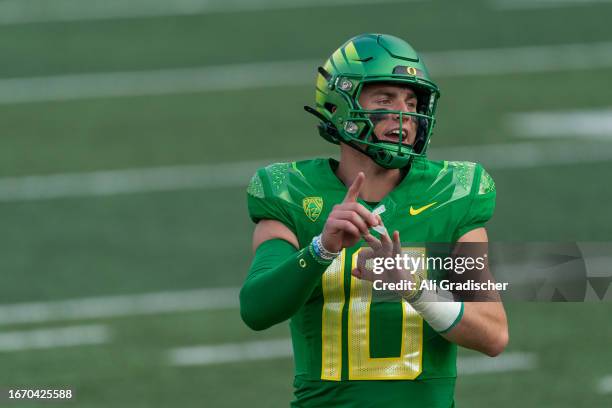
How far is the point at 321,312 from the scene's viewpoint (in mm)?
5324

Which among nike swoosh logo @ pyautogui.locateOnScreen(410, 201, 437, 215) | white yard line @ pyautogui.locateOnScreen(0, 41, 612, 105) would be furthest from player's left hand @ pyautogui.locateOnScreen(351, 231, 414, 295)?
white yard line @ pyautogui.locateOnScreen(0, 41, 612, 105)

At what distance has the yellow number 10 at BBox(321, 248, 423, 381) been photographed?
17.3 feet

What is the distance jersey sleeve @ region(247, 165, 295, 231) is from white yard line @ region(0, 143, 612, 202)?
7476mm

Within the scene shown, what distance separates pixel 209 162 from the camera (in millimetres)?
13531

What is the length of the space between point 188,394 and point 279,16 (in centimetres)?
887

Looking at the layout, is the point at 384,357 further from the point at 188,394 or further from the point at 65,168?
the point at 65,168

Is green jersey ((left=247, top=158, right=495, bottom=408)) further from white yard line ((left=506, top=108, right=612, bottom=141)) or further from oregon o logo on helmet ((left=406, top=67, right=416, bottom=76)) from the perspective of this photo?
white yard line ((left=506, top=108, right=612, bottom=141))

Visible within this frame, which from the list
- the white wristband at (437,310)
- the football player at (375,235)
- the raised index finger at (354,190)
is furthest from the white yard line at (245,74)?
the raised index finger at (354,190)

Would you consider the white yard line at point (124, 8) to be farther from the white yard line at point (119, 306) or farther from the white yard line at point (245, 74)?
the white yard line at point (119, 306)

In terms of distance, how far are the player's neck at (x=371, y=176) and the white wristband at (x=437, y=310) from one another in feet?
1.78

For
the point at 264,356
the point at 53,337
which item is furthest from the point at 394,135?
the point at 53,337

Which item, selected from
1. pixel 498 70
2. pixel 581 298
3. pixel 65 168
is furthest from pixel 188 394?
pixel 498 70

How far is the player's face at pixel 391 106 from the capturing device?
533 cm

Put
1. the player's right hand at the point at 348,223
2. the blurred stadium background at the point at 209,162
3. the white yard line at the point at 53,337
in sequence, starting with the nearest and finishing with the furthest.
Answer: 1. the player's right hand at the point at 348,223
2. the blurred stadium background at the point at 209,162
3. the white yard line at the point at 53,337
